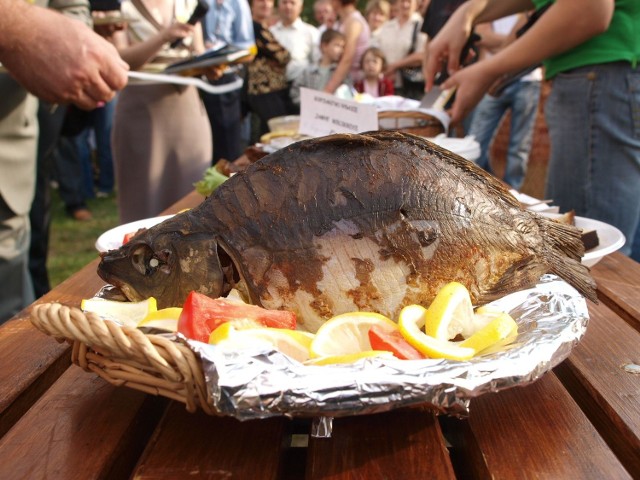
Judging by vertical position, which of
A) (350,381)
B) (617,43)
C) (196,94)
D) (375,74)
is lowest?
(375,74)

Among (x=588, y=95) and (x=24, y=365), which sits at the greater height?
(x=588, y=95)

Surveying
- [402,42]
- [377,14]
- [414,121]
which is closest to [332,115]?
[414,121]

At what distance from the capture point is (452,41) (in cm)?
298

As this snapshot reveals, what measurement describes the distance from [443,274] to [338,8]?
→ 648 cm

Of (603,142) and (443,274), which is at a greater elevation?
(443,274)

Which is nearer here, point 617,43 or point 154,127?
point 617,43

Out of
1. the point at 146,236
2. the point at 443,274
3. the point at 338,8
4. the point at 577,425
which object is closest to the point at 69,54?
the point at 146,236

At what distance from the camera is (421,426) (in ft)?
3.55

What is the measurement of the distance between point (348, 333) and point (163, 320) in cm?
36

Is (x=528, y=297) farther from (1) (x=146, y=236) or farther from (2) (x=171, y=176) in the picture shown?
(2) (x=171, y=176)

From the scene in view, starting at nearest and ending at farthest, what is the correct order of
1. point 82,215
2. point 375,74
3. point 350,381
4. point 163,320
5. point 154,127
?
point 350,381
point 163,320
point 154,127
point 375,74
point 82,215

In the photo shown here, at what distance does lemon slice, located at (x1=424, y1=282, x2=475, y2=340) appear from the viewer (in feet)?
3.72

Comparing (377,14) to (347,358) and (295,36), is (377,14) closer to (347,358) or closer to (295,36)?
(295,36)

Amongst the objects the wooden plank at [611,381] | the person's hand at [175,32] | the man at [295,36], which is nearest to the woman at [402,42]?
the man at [295,36]
